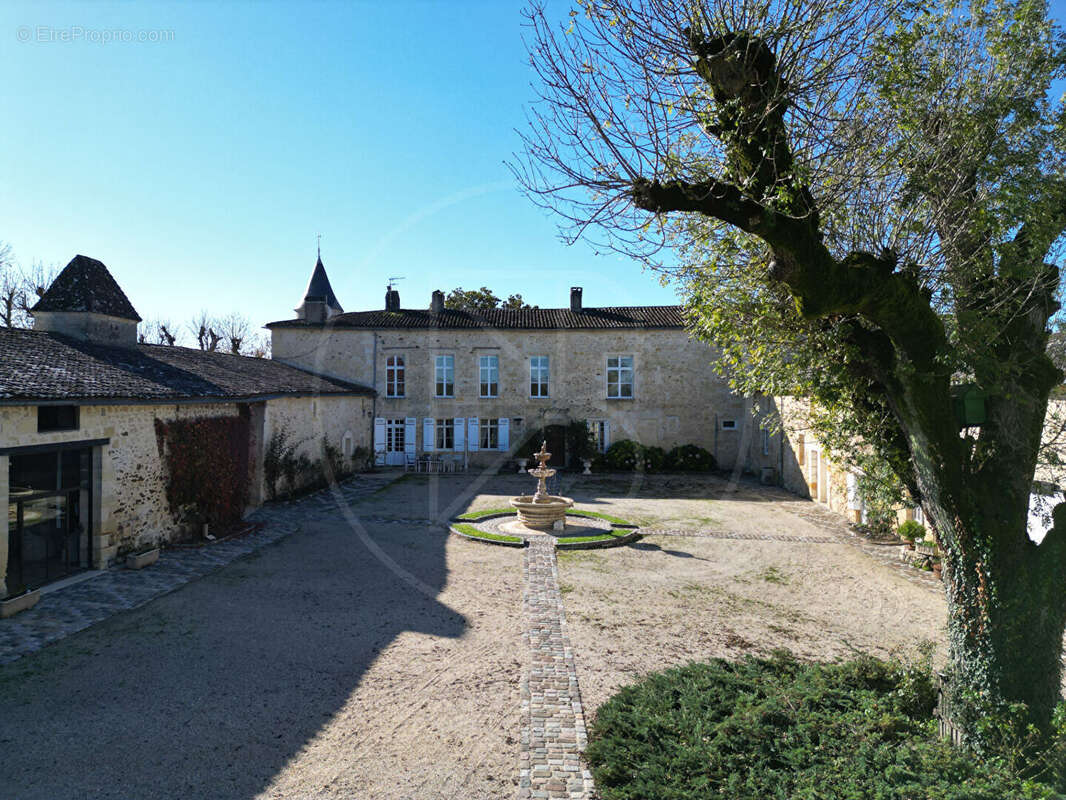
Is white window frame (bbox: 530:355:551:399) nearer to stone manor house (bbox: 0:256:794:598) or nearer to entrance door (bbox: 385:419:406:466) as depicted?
stone manor house (bbox: 0:256:794:598)

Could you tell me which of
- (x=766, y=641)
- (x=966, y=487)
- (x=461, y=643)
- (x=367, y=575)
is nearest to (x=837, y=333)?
(x=966, y=487)

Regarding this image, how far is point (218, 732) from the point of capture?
4.91 metres

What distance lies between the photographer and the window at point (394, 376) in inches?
920

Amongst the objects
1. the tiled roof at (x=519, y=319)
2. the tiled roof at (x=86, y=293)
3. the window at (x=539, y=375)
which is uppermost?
the tiled roof at (x=519, y=319)

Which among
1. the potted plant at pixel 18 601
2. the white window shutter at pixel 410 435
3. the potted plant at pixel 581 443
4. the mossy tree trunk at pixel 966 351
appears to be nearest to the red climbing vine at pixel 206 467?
the potted plant at pixel 18 601

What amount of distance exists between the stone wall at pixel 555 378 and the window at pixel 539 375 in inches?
7.8

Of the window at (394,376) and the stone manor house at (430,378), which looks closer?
the stone manor house at (430,378)

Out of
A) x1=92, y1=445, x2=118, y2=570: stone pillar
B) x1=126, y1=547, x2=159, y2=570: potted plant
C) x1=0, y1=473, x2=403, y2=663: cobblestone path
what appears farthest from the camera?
x1=126, y1=547, x2=159, y2=570: potted plant

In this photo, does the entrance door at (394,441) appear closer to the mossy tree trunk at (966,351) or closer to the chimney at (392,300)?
the chimney at (392,300)

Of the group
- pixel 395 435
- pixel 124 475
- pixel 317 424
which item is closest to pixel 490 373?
pixel 395 435

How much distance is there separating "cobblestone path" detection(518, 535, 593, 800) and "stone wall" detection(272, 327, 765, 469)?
14.9 meters

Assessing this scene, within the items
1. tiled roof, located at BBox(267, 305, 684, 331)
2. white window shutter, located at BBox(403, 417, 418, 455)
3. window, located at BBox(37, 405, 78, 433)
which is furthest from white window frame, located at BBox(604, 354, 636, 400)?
window, located at BBox(37, 405, 78, 433)

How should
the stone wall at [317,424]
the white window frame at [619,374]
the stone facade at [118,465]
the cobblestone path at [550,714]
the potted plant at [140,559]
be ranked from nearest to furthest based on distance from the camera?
the cobblestone path at [550,714], the stone facade at [118,465], the potted plant at [140,559], the stone wall at [317,424], the white window frame at [619,374]

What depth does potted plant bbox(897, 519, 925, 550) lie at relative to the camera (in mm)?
11047
